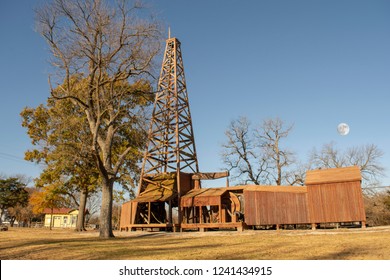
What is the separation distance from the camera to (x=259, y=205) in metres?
22.7

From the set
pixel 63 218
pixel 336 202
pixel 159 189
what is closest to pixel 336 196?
pixel 336 202

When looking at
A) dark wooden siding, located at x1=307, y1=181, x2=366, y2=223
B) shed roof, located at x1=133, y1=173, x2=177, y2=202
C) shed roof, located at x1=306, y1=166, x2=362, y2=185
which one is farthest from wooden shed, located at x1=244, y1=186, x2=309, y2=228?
shed roof, located at x1=133, y1=173, x2=177, y2=202

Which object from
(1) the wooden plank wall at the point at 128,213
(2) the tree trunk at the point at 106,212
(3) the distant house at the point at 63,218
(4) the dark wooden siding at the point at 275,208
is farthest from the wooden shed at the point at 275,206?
(3) the distant house at the point at 63,218

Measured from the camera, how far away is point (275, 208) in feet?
73.7

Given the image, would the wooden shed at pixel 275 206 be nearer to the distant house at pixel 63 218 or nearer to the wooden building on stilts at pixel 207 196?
the wooden building on stilts at pixel 207 196

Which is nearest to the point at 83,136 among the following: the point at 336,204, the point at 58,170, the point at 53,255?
the point at 58,170

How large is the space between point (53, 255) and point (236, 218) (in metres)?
15.9

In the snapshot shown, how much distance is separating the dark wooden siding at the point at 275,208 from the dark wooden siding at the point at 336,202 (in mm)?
599

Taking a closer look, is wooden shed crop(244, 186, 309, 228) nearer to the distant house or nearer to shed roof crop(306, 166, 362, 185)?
shed roof crop(306, 166, 362, 185)

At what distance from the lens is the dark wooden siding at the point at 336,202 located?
66.7ft

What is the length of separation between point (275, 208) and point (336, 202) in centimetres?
388

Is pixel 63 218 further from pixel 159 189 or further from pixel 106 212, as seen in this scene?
pixel 106 212

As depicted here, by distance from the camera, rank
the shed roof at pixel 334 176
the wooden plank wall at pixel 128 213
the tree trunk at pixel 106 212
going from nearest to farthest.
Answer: the tree trunk at pixel 106 212 < the shed roof at pixel 334 176 < the wooden plank wall at pixel 128 213

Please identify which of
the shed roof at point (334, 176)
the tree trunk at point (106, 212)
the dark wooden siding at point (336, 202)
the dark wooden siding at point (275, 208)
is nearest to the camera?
the tree trunk at point (106, 212)
